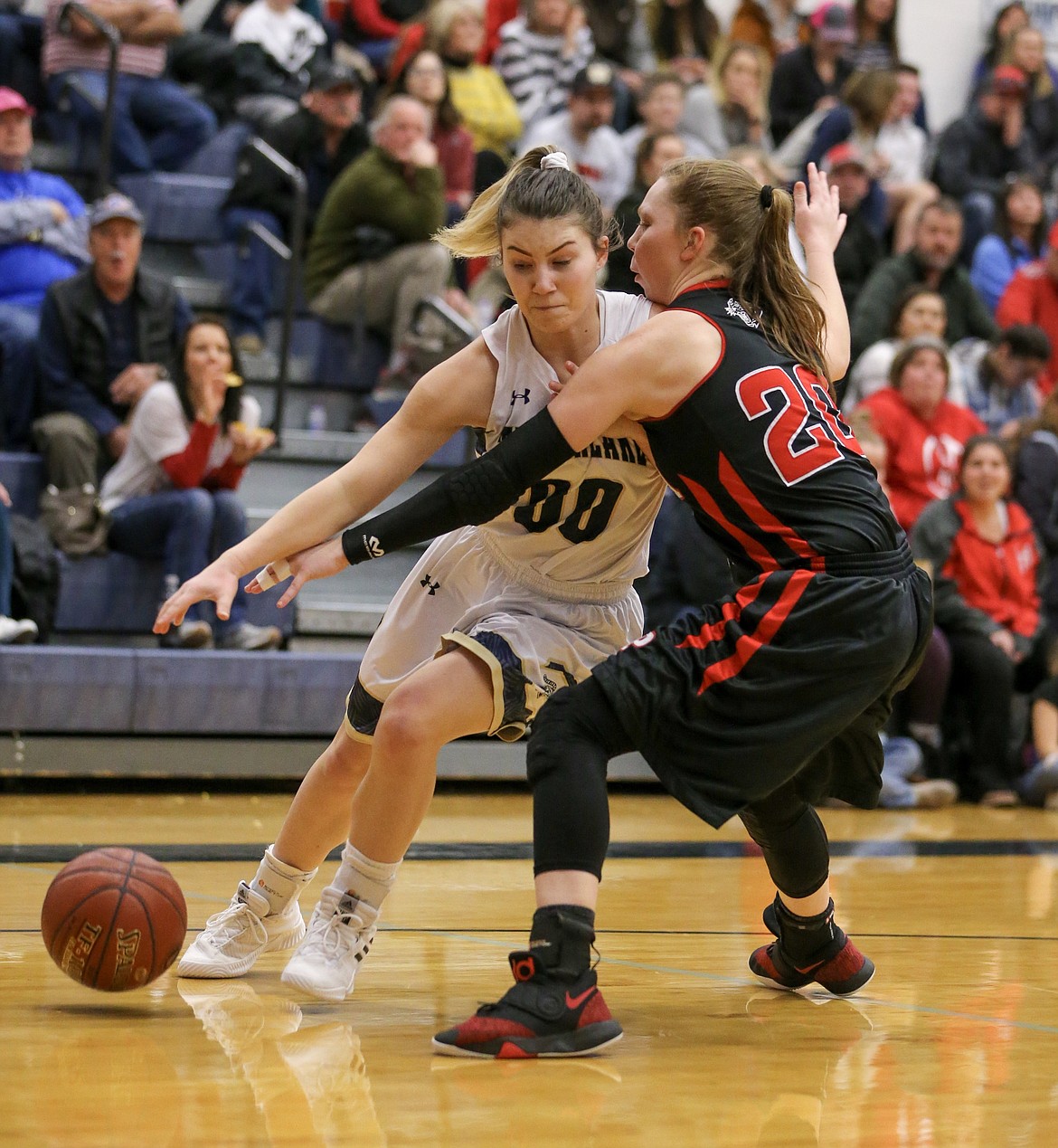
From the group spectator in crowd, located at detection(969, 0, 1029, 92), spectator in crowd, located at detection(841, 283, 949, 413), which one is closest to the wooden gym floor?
spectator in crowd, located at detection(841, 283, 949, 413)

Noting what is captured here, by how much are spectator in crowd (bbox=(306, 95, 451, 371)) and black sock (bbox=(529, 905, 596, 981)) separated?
6.11m

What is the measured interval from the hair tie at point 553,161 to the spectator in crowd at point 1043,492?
5.74m

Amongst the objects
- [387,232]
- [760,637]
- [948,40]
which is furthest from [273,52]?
[760,637]

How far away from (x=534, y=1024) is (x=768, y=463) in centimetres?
106

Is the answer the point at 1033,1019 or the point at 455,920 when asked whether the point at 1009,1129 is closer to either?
the point at 1033,1019

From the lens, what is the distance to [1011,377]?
980 cm

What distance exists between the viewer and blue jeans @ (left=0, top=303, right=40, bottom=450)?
783cm

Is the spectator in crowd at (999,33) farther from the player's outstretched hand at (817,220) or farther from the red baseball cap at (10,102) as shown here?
the player's outstretched hand at (817,220)

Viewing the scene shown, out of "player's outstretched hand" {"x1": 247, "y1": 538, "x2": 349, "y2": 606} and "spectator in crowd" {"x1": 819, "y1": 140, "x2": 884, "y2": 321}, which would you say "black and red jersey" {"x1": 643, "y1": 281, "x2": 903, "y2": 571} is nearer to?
"player's outstretched hand" {"x1": 247, "y1": 538, "x2": 349, "y2": 606}

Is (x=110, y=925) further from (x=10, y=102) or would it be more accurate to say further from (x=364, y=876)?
(x=10, y=102)

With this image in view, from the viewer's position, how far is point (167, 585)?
7.43m

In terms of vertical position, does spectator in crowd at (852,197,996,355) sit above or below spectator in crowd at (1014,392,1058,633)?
above

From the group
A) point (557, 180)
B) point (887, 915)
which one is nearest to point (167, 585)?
point (887, 915)

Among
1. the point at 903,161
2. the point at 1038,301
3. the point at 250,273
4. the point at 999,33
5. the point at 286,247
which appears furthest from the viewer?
the point at 999,33
